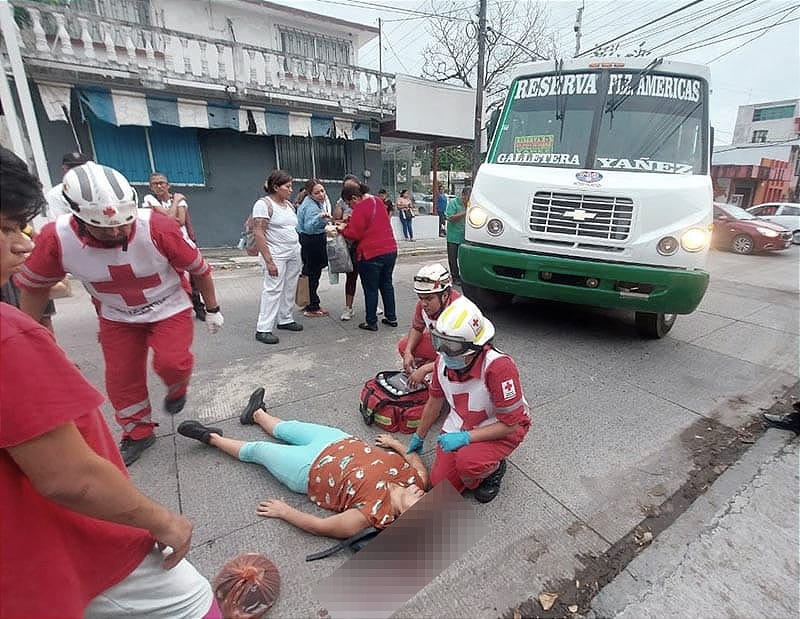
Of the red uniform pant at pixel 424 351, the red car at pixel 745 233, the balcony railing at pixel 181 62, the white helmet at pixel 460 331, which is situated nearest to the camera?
the white helmet at pixel 460 331

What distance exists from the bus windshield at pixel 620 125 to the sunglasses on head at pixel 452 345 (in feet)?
9.62

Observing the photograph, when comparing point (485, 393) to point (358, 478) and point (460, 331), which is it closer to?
point (460, 331)

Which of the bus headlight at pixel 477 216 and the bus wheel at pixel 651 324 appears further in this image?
the bus wheel at pixel 651 324

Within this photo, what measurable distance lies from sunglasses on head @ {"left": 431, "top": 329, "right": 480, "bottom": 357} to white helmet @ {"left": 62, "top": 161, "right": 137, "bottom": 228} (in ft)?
5.21

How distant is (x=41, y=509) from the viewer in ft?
2.86

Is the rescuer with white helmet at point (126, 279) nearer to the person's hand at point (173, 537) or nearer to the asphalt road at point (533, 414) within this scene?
the asphalt road at point (533, 414)

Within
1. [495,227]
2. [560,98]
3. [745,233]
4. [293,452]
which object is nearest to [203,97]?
[560,98]

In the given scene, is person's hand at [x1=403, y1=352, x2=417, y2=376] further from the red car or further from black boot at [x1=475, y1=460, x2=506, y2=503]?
the red car

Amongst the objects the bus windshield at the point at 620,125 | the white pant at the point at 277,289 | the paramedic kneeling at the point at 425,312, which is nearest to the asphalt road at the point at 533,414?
the white pant at the point at 277,289

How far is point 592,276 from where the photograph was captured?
12.7ft

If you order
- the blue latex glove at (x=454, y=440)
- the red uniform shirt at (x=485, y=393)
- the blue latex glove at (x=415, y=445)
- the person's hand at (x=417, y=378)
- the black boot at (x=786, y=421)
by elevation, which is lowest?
the black boot at (x=786, y=421)

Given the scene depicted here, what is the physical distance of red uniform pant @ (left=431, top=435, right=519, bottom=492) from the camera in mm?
2203

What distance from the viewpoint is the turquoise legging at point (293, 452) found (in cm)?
225

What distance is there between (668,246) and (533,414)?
194 cm
